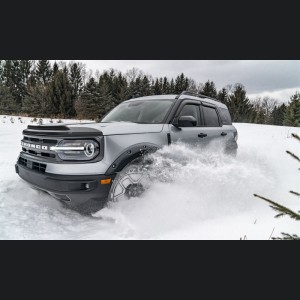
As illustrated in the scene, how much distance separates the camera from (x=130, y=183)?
3.57 metres

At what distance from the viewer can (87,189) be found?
3.20 m

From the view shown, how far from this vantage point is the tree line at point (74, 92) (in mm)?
35281

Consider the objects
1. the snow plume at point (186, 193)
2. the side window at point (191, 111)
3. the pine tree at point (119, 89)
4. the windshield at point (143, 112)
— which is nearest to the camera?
the snow plume at point (186, 193)

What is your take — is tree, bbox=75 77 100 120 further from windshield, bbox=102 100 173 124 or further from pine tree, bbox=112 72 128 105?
windshield, bbox=102 100 173 124

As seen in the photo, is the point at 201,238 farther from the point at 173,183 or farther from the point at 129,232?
the point at 173,183

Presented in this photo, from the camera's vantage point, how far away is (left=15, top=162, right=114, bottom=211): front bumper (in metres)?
3.17

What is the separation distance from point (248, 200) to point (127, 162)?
A: 7.18ft

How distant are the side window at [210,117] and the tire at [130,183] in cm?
221

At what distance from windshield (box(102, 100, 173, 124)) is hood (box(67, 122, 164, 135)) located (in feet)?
0.95

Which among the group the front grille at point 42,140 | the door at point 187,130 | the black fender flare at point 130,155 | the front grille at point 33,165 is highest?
the door at point 187,130

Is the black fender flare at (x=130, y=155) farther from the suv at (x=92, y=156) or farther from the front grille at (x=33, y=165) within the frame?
the front grille at (x=33, y=165)

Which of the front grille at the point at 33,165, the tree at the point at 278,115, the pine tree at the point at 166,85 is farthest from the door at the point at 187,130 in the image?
the tree at the point at 278,115

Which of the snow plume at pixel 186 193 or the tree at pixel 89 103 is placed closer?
the snow plume at pixel 186 193

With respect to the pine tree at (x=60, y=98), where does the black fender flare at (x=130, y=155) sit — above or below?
below
